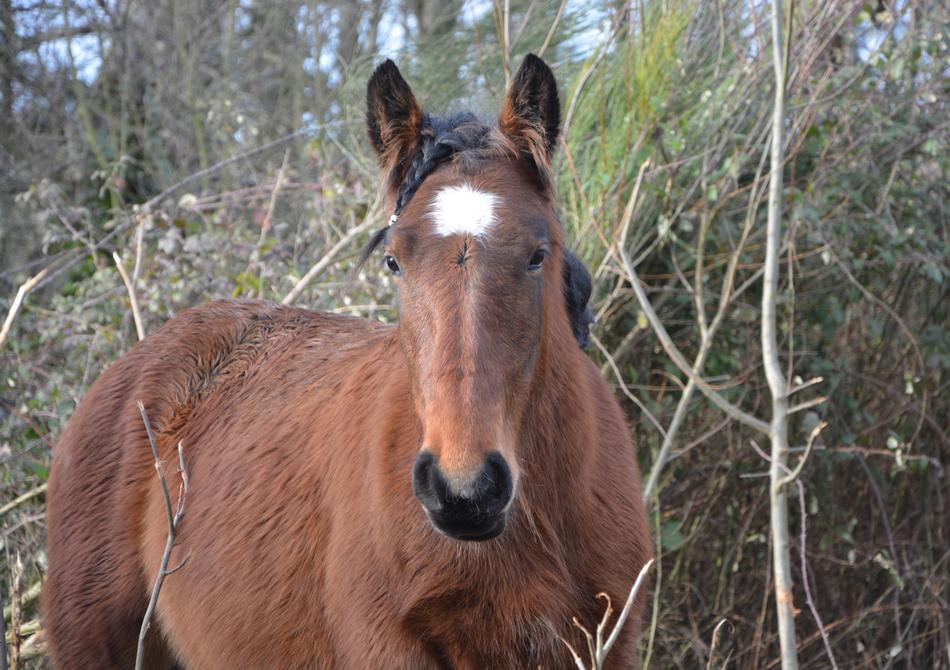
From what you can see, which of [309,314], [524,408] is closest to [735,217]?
[309,314]

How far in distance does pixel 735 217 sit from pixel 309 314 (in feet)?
9.19

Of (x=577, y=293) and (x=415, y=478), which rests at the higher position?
(x=577, y=293)

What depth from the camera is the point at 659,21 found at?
5.23 meters

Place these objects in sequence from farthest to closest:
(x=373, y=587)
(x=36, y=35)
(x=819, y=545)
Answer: (x=36, y=35) < (x=819, y=545) < (x=373, y=587)

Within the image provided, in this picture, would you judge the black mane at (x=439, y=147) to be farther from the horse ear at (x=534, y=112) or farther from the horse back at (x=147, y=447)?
the horse back at (x=147, y=447)

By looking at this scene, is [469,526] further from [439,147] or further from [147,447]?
[147,447]

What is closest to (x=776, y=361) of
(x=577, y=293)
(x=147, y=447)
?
(x=577, y=293)

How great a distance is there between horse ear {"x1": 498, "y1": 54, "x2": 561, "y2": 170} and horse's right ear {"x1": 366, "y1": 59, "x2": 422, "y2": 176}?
28 cm

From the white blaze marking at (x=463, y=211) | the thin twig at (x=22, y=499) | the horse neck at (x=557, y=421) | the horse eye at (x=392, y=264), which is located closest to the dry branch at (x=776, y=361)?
the horse neck at (x=557, y=421)

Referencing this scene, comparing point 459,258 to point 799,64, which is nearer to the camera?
point 459,258

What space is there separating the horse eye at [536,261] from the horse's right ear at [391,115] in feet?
2.04

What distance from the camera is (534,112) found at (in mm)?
3000

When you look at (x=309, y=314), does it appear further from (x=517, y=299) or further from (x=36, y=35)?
(x=36, y=35)

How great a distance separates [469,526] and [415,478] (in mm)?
162
